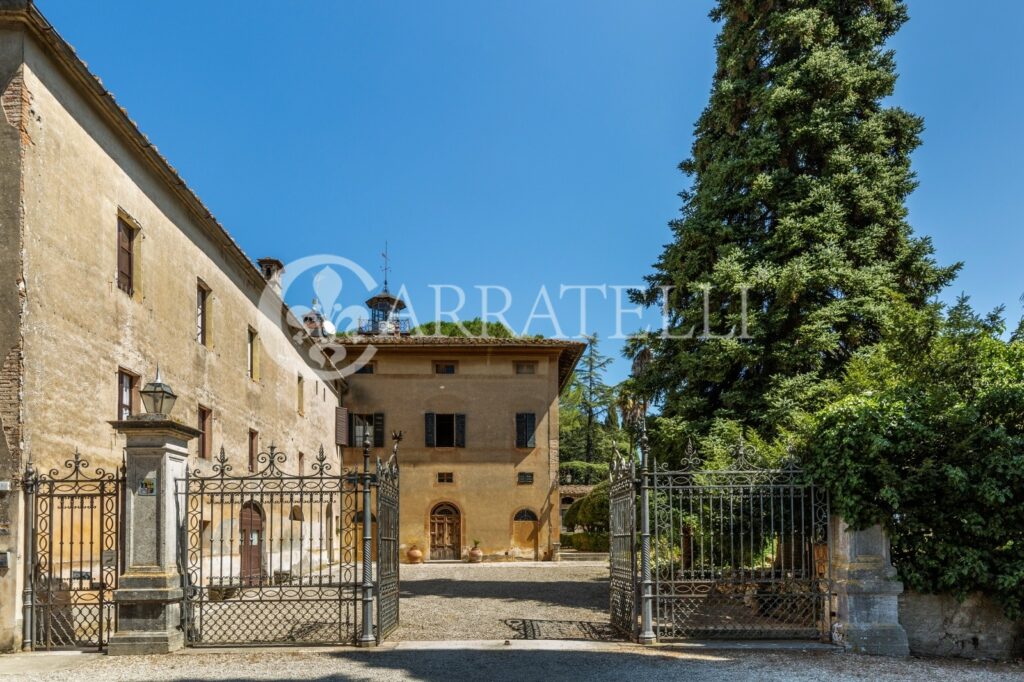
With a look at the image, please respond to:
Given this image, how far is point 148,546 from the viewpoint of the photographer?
9.71m

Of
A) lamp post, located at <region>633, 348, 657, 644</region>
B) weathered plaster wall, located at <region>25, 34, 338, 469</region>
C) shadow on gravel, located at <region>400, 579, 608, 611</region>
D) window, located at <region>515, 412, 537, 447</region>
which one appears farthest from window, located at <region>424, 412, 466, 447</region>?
lamp post, located at <region>633, 348, 657, 644</region>

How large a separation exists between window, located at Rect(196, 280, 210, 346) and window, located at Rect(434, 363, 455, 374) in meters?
14.2

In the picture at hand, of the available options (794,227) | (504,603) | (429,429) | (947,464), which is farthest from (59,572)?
(429,429)

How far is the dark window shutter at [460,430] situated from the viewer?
30922 millimetres

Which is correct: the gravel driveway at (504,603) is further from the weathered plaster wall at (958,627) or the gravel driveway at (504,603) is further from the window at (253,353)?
the window at (253,353)

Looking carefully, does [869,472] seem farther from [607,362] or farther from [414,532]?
[607,362]

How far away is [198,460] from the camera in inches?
648

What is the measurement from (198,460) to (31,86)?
799 centimetres

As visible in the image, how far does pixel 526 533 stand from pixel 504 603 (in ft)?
48.8

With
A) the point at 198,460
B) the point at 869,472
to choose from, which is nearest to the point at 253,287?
the point at 198,460

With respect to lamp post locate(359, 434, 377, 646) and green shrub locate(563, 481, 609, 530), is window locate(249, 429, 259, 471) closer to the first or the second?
lamp post locate(359, 434, 377, 646)

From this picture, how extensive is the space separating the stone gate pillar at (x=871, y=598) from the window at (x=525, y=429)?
839 inches

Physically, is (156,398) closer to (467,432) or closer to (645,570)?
(645,570)

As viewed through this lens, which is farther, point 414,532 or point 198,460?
point 414,532
